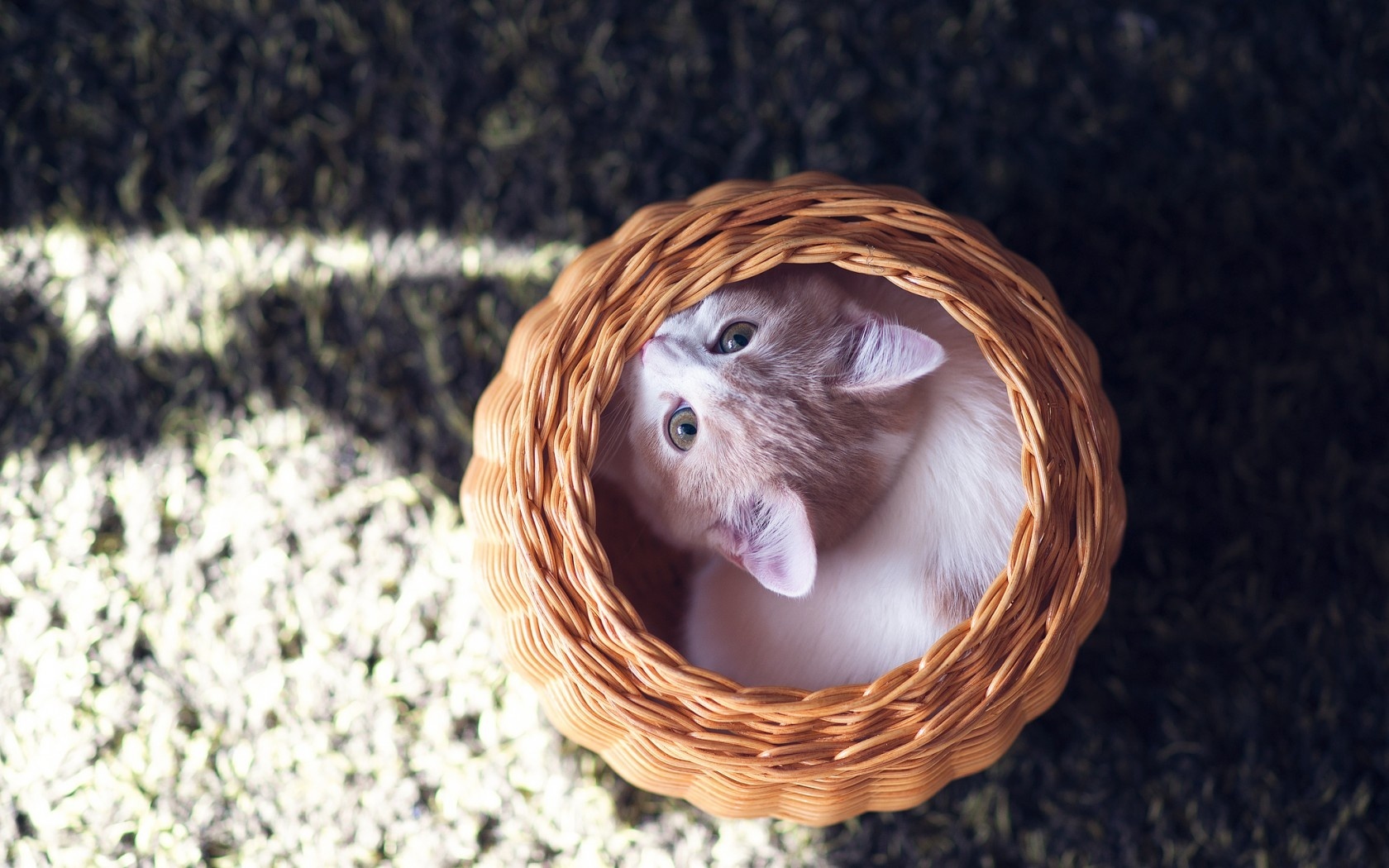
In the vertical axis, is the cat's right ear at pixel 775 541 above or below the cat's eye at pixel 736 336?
below

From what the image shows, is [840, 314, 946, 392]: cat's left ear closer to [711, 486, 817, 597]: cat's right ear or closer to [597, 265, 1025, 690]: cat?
[597, 265, 1025, 690]: cat

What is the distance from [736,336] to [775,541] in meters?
0.32

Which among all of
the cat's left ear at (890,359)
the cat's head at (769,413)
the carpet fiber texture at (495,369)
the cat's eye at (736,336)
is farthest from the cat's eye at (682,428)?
the carpet fiber texture at (495,369)

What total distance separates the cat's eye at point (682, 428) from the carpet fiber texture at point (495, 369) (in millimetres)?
613

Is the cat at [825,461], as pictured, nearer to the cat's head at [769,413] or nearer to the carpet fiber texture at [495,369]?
the cat's head at [769,413]

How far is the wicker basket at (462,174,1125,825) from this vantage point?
1158 mm

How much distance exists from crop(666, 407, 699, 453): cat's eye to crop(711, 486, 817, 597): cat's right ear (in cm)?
12

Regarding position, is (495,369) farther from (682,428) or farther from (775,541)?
(775,541)

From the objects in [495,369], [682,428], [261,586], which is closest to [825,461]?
[682,428]

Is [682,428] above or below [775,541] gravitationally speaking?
above

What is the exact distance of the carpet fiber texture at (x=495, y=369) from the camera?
170 centimetres

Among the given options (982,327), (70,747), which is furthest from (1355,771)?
(70,747)

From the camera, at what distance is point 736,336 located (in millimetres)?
1372

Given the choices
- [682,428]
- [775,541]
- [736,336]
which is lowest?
[775,541]
